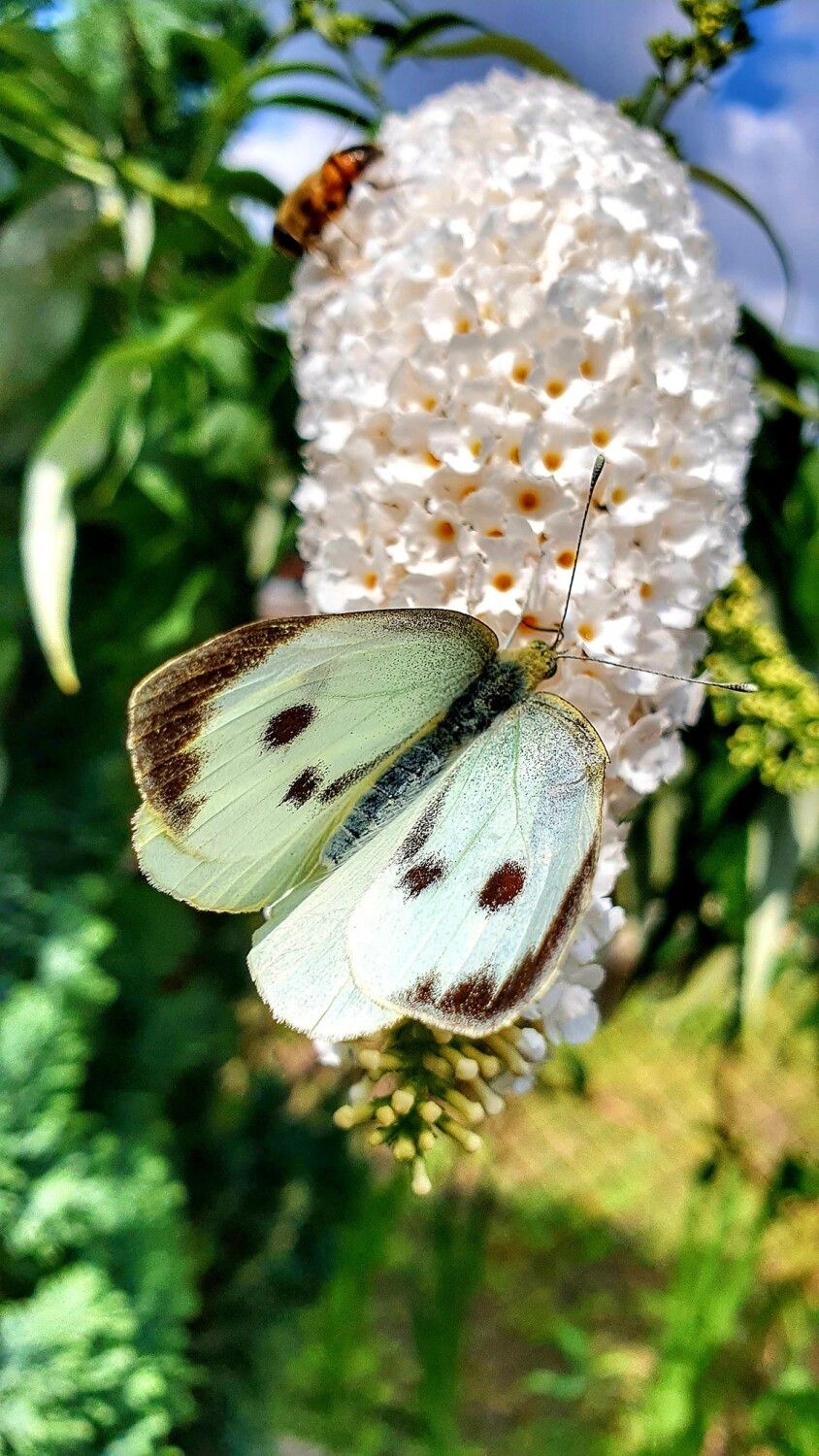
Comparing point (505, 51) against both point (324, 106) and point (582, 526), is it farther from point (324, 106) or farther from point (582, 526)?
point (582, 526)

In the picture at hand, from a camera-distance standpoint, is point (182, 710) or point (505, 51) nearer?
point (182, 710)

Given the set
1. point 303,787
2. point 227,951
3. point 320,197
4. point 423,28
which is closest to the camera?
point 303,787

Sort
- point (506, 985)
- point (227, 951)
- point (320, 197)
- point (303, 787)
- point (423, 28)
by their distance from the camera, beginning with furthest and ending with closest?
point (227, 951) < point (423, 28) < point (320, 197) < point (303, 787) < point (506, 985)

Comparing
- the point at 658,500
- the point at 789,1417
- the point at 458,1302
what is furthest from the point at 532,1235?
the point at 658,500

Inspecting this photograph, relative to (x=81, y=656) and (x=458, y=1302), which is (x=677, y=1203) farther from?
(x=81, y=656)

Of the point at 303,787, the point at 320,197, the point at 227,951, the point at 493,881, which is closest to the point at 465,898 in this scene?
the point at 493,881

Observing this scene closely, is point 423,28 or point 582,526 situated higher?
point 423,28

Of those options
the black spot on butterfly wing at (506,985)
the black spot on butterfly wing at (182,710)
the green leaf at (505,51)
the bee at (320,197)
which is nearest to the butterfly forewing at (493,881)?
the black spot on butterfly wing at (506,985)

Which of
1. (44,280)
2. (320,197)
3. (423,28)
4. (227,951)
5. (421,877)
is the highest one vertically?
(423,28)
